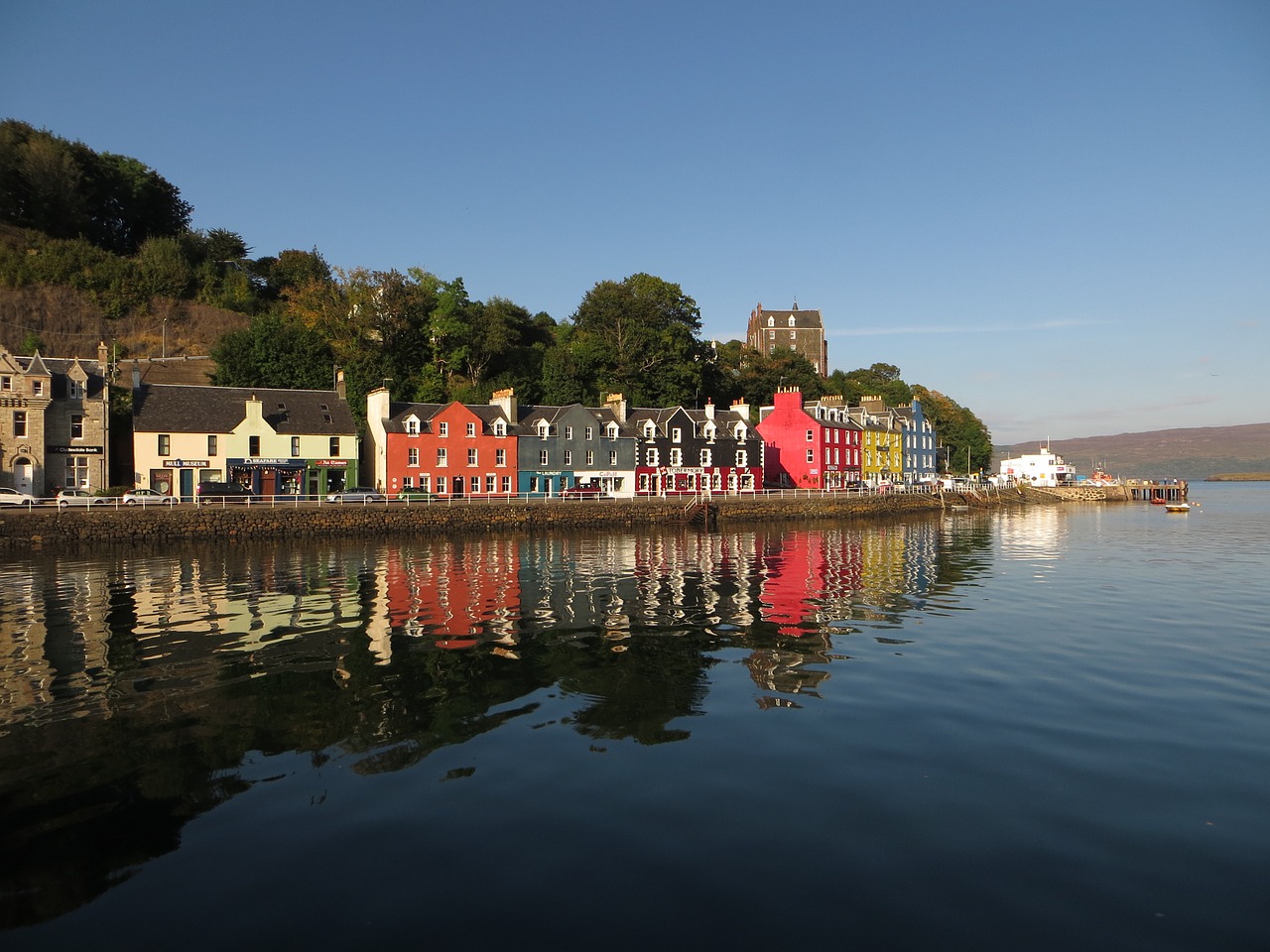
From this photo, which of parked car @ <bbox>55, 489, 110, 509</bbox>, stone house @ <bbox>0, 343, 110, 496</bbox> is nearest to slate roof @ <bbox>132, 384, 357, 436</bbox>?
stone house @ <bbox>0, 343, 110, 496</bbox>

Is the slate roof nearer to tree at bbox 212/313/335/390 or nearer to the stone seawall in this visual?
tree at bbox 212/313/335/390

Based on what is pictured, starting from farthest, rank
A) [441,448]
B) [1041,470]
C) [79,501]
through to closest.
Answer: [1041,470]
[441,448]
[79,501]

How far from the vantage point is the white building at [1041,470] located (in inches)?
5157

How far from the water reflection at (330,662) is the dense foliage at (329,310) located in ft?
143

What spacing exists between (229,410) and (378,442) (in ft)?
36.5

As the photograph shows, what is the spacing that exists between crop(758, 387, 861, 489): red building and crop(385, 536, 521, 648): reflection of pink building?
51498 millimetres

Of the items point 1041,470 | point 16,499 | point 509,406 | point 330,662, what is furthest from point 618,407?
point 1041,470

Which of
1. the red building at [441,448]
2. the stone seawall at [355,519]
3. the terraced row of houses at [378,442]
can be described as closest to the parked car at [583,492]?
the terraced row of houses at [378,442]

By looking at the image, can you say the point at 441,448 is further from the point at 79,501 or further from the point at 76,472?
the point at 79,501

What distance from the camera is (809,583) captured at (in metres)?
29.7

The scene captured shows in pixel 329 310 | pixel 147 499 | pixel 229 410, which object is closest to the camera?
pixel 147 499

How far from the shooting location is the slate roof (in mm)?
57338

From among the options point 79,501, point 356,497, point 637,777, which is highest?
point 79,501

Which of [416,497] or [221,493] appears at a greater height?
[221,493]
